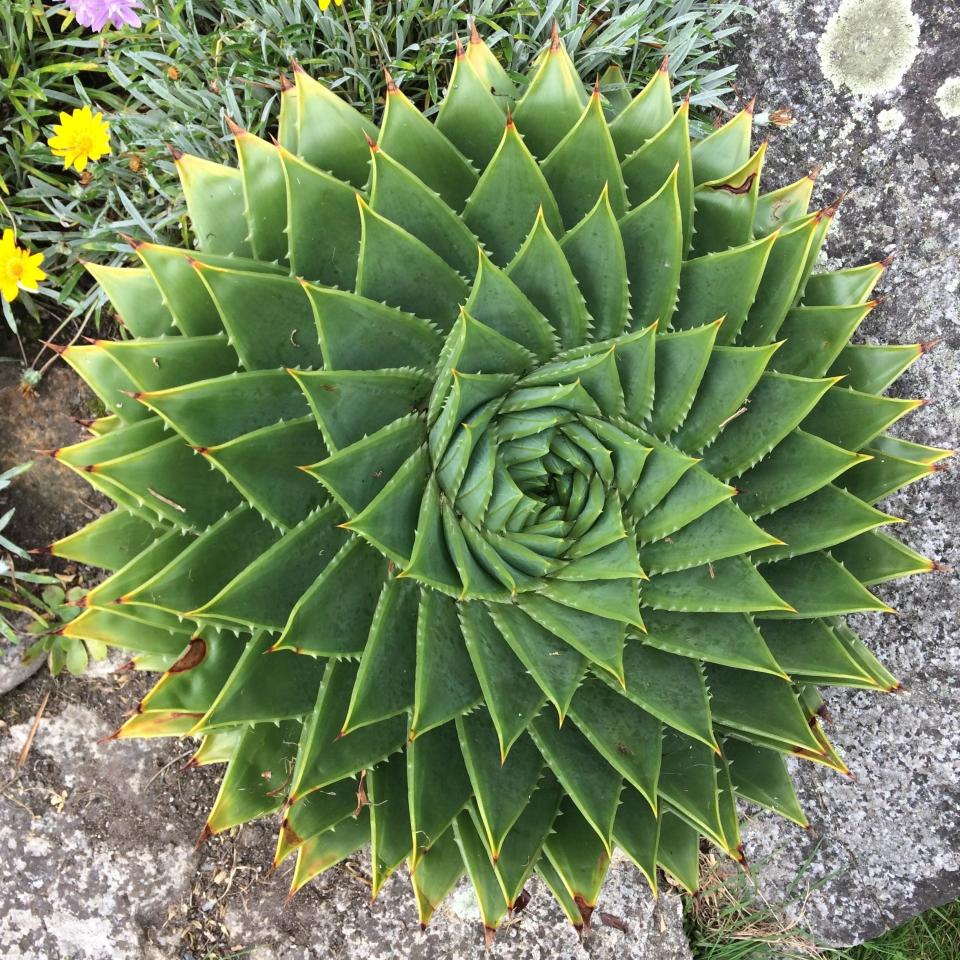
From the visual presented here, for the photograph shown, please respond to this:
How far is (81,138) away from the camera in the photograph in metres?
2.54

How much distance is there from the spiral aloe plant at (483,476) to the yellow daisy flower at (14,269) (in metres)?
0.85

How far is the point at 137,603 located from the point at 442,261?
0.89 meters

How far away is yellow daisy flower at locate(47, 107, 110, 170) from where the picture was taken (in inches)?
99.8

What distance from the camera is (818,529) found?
183 centimetres

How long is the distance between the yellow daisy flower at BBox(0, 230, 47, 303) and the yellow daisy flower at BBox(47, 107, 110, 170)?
29cm

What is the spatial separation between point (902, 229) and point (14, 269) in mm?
2810

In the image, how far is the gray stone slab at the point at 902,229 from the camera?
2838mm

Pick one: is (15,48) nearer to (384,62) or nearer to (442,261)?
(384,62)

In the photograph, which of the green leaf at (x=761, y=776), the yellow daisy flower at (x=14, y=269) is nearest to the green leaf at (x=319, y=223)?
the yellow daisy flower at (x=14, y=269)

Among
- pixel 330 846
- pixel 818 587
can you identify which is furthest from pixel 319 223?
pixel 330 846

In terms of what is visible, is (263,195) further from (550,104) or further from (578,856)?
(578,856)

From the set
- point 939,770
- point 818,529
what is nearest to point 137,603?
point 818,529

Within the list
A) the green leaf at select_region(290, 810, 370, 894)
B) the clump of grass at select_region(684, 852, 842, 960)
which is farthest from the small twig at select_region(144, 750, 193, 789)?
the clump of grass at select_region(684, 852, 842, 960)

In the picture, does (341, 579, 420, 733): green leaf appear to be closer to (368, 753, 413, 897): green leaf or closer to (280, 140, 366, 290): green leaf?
(368, 753, 413, 897): green leaf
